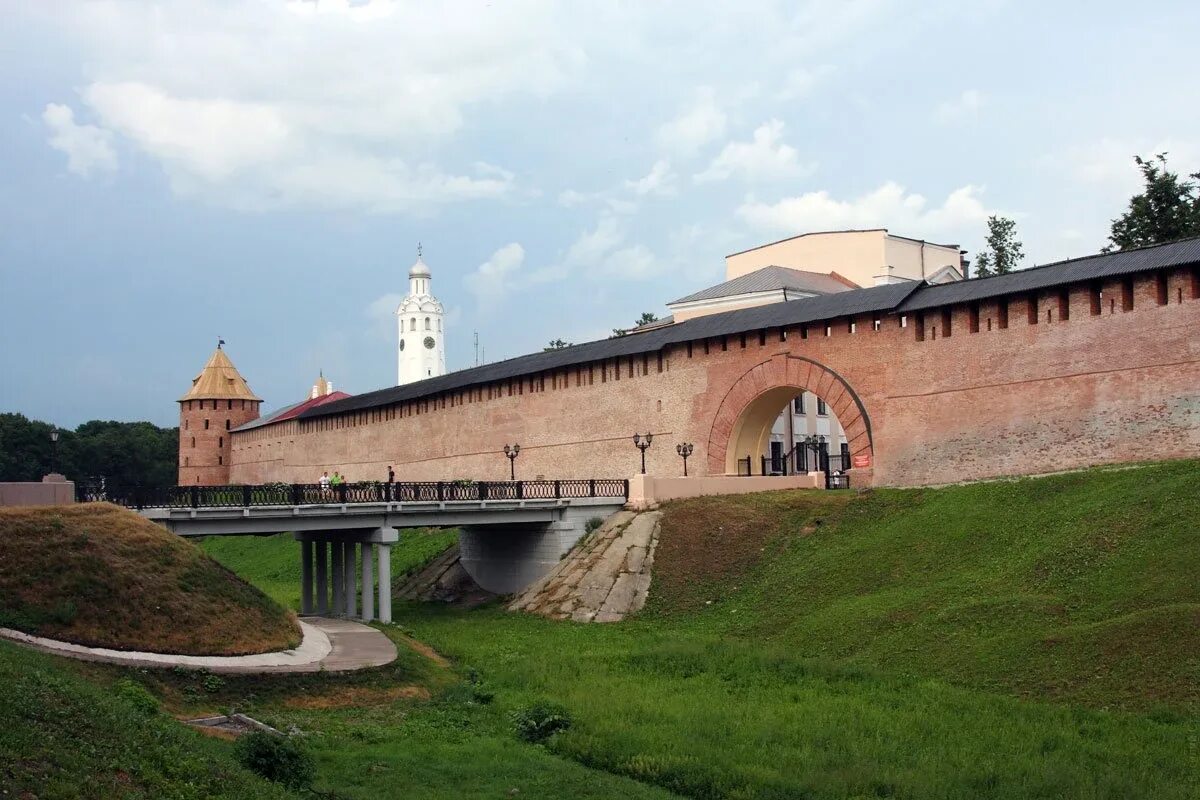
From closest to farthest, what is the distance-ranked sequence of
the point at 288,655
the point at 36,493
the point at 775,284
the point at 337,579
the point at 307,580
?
the point at 288,655 < the point at 36,493 < the point at 337,579 < the point at 307,580 < the point at 775,284

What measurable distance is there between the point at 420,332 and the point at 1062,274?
77464 mm

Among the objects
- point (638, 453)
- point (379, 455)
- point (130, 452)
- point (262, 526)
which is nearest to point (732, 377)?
point (638, 453)

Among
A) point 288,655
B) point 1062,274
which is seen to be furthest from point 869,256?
point 288,655

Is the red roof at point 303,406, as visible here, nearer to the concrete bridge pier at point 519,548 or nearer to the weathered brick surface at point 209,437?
the weathered brick surface at point 209,437

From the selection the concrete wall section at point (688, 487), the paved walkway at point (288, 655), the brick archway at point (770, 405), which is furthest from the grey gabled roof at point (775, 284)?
the paved walkway at point (288, 655)

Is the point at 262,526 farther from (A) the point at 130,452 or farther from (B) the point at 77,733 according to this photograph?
(A) the point at 130,452

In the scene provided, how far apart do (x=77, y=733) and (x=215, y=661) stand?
25.0ft

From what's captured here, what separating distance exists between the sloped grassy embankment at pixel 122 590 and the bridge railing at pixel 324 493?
195cm

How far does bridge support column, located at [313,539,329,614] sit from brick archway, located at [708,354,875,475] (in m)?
10.8

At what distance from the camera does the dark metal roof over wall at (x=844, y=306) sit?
82.6 ft

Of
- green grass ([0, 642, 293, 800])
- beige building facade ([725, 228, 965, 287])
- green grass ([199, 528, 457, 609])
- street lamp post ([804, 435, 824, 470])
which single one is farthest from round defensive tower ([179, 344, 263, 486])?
green grass ([0, 642, 293, 800])

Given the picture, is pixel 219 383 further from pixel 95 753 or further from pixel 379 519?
pixel 95 753

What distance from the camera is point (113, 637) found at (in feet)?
57.7

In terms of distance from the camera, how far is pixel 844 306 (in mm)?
30547
